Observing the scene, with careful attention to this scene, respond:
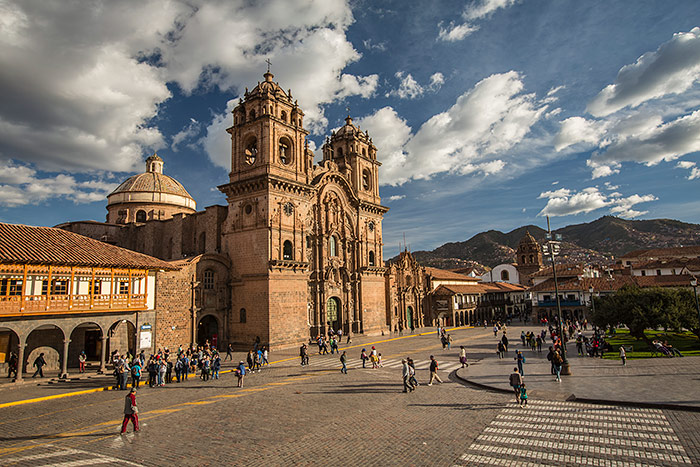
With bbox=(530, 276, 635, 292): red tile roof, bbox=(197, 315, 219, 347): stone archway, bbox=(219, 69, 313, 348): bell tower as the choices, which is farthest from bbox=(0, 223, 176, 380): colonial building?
bbox=(530, 276, 635, 292): red tile roof

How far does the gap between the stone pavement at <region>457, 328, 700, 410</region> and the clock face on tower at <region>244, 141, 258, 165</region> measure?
28.6 meters

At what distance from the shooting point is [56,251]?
24344mm

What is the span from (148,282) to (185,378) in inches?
369

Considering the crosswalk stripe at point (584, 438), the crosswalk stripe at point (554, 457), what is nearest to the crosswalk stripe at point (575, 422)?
the crosswalk stripe at point (584, 438)

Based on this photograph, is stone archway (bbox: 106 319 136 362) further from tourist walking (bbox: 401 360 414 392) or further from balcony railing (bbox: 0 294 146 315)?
tourist walking (bbox: 401 360 414 392)

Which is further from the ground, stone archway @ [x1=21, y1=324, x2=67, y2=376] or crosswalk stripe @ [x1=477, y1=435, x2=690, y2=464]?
stone archway @ [x1=21, y1=324, x2=67, y2=376]

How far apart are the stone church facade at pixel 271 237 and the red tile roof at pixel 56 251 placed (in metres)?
3.91

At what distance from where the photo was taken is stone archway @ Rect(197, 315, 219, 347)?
3588 cm

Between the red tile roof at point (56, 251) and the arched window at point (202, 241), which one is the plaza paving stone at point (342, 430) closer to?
the red tile roof at point (56, 251)

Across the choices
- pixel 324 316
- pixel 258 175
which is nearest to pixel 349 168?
pixel 258 175

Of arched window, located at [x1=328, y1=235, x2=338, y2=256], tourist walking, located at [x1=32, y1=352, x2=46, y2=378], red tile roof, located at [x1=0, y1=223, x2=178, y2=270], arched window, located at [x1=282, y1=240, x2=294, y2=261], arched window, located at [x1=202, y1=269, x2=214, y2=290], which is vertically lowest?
tourist walking, located at [x1=32, y1=352, x2=46, y2=378]

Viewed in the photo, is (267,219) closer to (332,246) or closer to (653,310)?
(332,246)

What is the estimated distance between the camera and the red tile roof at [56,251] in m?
22.4

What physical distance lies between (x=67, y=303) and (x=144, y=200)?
2988 centimetres
